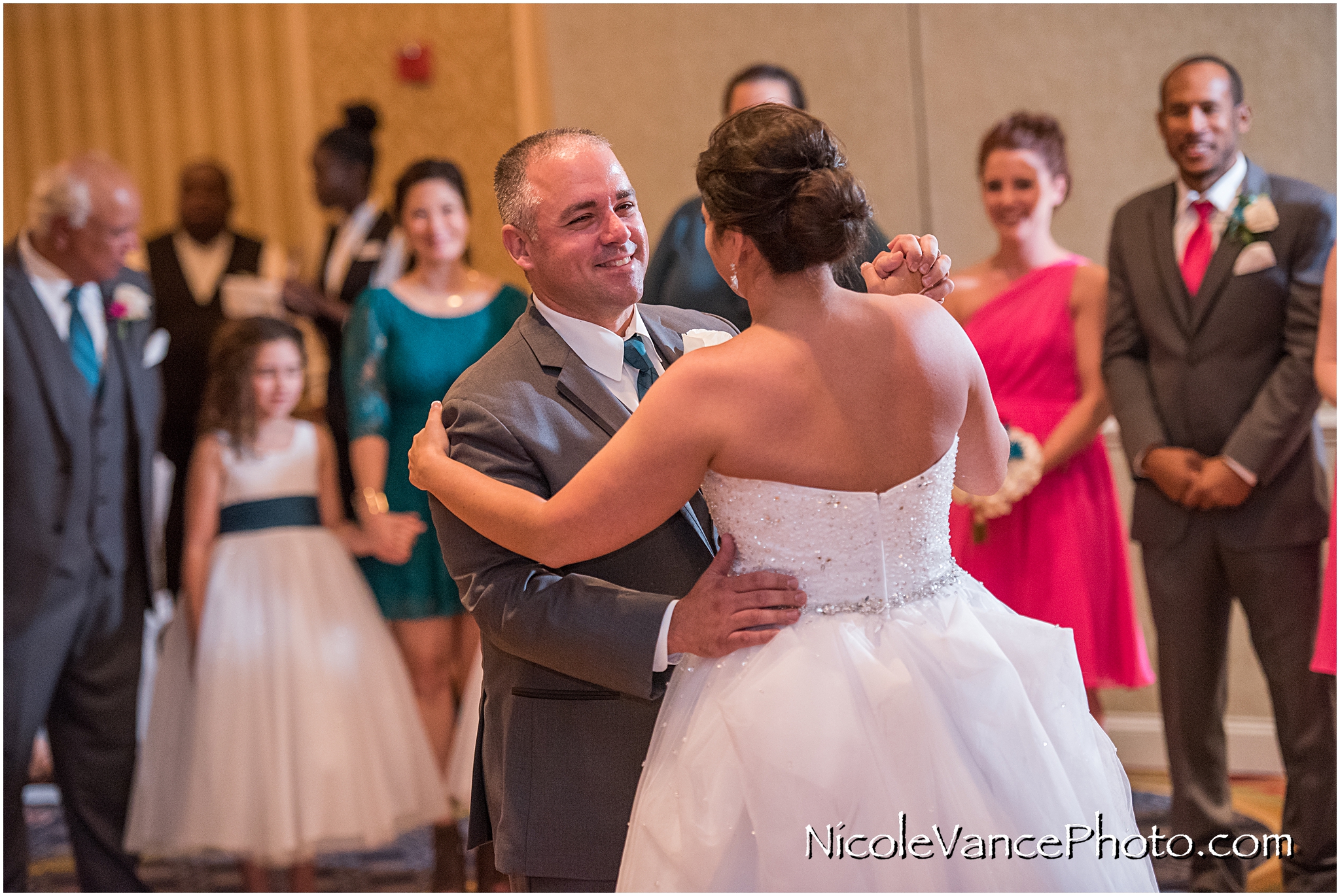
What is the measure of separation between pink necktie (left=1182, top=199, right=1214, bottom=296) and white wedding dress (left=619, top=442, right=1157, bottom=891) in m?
1.79

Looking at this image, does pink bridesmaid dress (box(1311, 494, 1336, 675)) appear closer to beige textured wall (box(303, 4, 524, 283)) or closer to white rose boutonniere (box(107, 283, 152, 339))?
white rose boutonniere (box(107, 283, 152, 339))

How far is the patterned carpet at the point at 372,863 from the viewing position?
3.44 metres

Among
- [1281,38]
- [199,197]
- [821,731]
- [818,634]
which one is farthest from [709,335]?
[199,197]

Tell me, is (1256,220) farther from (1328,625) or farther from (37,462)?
(37,462)

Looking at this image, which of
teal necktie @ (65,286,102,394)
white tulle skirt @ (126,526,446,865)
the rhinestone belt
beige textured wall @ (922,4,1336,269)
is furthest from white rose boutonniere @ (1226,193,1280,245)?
teal necktie @ (65,286,102,394)

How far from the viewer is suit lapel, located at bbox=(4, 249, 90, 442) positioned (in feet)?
10.3

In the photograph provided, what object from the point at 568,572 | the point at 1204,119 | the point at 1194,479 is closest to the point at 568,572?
the point at 568,572

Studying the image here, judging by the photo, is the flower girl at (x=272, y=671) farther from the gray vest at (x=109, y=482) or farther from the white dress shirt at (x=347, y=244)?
the white dress shirt at (x=347, y=244)

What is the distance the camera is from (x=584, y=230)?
187 cm

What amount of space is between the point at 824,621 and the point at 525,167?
0.81 metres

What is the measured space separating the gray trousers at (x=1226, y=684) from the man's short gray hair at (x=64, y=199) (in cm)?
288

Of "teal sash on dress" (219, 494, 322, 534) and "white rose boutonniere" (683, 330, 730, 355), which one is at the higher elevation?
"white rose boutonniere" (683, 330, 730, 355)

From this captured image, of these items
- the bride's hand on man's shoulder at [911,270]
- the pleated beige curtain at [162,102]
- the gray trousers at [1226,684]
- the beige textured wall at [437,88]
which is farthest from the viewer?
the pleated beige curtain at [162,102]

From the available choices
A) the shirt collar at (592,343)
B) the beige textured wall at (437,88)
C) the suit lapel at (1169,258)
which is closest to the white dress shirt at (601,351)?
the shirt collar at (592,343)
